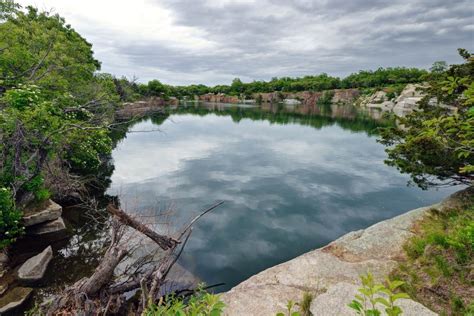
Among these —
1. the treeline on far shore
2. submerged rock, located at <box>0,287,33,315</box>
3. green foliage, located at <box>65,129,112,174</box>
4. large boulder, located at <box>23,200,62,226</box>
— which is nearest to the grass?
submerged rock, located at <box>0,287,33,315</box>

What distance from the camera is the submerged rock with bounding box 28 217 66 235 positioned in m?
12.1

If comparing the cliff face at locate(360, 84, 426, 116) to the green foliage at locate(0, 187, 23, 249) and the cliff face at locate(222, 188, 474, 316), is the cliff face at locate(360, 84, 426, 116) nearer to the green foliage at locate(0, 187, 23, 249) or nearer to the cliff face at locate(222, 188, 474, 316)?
the cliff face at locate(222, 188, 474, 316)

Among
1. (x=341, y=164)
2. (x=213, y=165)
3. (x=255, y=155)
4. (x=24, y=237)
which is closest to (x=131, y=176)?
(x=213, y=165)

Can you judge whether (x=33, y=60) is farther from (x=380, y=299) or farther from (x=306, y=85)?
(x=306, y=85)

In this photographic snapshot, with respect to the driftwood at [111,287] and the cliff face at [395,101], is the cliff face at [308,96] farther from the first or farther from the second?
the driftwood at [111,287]

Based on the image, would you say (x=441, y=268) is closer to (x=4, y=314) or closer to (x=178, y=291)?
(x=178, y=291)

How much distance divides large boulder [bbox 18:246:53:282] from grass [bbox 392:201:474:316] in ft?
37.3

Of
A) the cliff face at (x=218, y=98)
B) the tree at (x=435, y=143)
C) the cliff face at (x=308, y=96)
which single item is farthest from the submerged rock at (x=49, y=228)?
the cliff face at (x=218, y=98)

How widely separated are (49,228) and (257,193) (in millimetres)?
12100

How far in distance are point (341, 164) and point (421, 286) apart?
2081cm

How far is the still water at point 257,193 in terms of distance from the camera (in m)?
12.3

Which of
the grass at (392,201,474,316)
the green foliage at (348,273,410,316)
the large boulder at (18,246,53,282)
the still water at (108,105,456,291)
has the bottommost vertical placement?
the still water at (108,105,456,291)

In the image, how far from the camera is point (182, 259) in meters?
11.3

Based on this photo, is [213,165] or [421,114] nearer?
[421,114]
